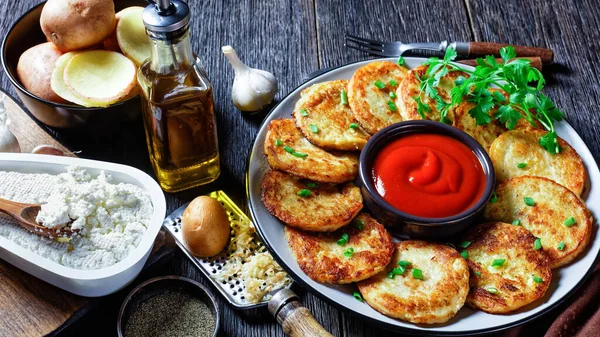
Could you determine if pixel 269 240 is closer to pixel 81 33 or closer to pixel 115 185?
pixel 115 185

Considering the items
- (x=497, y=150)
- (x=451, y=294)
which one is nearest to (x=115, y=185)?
(x=451, y=294)

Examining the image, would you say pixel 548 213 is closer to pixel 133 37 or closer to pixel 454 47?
pixel 454 47

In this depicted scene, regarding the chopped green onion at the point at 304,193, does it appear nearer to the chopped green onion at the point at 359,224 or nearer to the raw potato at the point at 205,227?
the chopped green onion at the point at 359,224

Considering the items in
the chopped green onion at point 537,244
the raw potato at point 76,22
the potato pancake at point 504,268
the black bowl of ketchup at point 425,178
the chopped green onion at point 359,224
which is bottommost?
the potato pancake at point 504,268

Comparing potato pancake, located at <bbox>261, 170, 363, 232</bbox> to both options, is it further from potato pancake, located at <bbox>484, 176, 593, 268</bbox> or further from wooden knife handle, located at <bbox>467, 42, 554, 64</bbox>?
wooden knife handle, located at <bbox>467, 42, 554, 64</bbox>

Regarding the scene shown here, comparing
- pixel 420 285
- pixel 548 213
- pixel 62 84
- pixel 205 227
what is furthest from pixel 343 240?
pixel 62 84

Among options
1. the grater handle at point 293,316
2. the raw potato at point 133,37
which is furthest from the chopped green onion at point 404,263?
the raw potato at point 133,37
